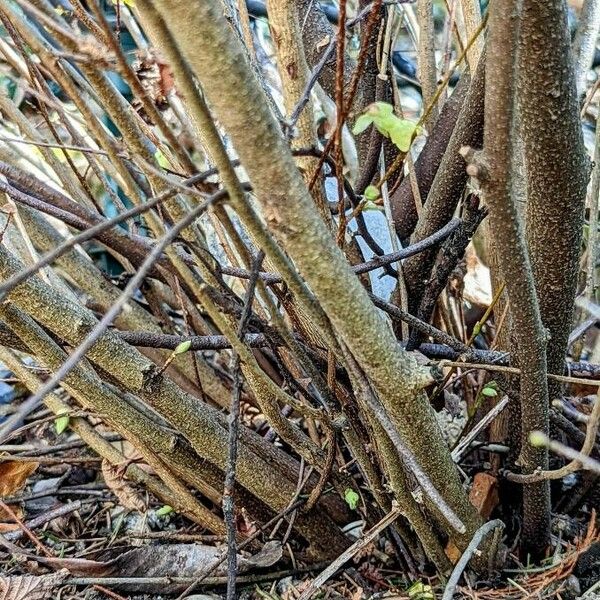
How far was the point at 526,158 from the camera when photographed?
85 cm

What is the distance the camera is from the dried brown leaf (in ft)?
3.66

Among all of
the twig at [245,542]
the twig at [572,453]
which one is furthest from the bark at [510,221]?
the twig at [245,542]

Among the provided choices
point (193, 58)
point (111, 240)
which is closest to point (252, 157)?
point (193, 58)

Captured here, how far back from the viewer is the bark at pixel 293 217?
1.65 ft

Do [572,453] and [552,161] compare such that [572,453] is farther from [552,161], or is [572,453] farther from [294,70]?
[294,70]

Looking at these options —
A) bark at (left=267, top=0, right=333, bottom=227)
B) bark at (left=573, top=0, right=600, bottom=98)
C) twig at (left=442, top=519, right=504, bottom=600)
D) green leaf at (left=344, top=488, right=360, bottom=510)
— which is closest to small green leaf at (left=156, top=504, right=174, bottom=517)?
green leaf at (left=344, top=488, right=360, bottom=510)

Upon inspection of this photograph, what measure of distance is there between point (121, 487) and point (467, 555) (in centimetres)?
60

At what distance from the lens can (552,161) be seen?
83cm

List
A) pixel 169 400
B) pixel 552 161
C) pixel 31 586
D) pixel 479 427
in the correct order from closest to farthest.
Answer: pixel 552 161 < pixel 169 400 < pixel 31 586 < pixel 479 427

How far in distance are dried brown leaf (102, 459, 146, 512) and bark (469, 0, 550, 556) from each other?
67 cm

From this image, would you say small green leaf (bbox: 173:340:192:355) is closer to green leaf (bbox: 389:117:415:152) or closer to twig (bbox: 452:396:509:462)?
green leaf (bbox: 389:117:415:152)

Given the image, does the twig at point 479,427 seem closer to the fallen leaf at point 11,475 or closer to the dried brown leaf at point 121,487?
the dried brown leaf at point 121,487

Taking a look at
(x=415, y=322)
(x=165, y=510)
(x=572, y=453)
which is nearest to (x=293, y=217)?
(x=572, y=453)

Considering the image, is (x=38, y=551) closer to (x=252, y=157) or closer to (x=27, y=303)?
(x=27, y=303)
